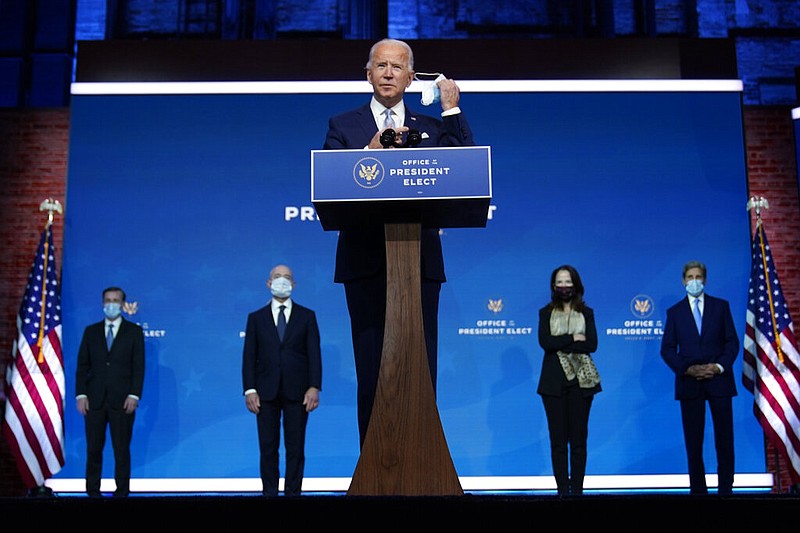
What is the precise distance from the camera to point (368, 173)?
2.30m

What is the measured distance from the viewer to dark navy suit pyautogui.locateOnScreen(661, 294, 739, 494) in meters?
4.96

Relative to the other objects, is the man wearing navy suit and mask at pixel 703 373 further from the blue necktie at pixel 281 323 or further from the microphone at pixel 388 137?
the microphone at pixel 388 137

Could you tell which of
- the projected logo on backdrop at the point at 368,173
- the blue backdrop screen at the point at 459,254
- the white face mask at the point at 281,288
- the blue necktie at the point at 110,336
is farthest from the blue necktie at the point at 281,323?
the projected logo on backdrop at the point at 368,173

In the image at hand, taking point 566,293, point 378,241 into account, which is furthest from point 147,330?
point 378,241

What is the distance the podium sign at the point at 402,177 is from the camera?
2.28 meters

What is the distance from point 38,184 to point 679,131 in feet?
16.7

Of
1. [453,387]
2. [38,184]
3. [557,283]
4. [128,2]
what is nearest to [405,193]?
[557,283]

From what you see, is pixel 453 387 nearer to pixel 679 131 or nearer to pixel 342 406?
pixel 342 406

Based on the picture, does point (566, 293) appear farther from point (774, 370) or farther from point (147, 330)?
point (147, 330)

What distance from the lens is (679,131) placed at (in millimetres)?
6289

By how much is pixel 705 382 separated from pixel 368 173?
3492 millimetres

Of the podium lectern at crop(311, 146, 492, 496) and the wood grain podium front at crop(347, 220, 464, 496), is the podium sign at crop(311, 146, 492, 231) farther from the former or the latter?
the wood grain podium front at crop(347, 220, 464, 496)

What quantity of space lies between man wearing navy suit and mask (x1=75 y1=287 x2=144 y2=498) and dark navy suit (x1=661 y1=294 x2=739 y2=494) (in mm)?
3454

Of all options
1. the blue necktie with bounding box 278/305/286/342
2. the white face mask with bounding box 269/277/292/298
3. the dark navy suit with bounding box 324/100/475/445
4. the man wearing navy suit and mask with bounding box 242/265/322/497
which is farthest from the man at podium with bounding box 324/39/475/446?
the white face mask with bounding box 269/277/292/298
